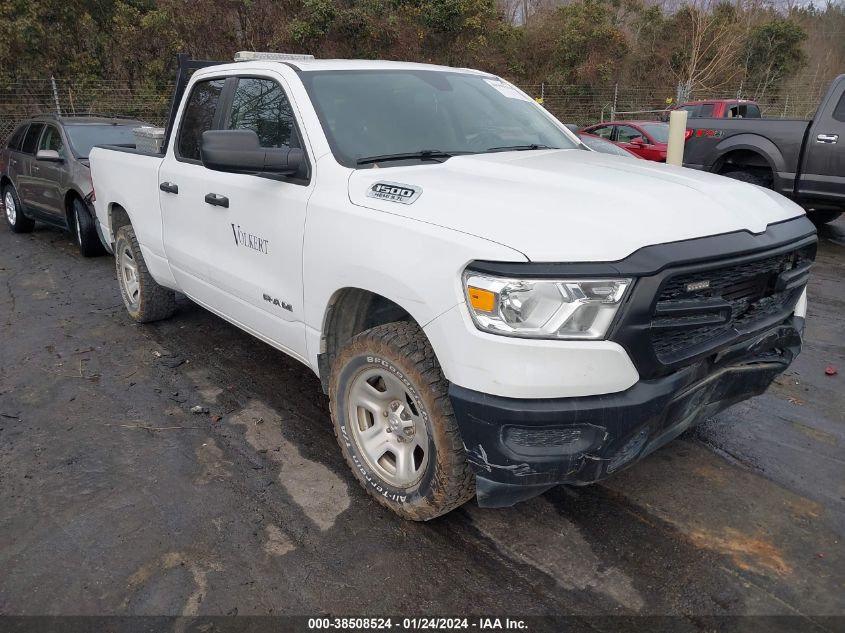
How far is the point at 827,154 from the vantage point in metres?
7.67

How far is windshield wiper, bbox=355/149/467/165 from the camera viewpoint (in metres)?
3.14

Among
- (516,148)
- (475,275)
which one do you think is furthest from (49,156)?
(475,275)

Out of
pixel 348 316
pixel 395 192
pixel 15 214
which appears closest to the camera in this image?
pixel 395 192

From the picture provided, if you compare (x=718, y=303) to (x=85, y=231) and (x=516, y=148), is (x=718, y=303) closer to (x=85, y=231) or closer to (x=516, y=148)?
(x=516, y=148)

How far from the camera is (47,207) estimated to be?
27.8 ft

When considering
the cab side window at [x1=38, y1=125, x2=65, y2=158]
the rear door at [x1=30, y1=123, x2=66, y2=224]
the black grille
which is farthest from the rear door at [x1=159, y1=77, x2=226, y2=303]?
the cab side window at [x1=38, y1=125, x2=65, y2=158]

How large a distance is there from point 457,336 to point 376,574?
1.04 metres

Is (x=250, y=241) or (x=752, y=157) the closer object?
(x=250, y=241)

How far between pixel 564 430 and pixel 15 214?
32.9 feet

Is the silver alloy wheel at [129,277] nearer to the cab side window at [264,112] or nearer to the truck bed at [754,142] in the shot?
the cab side window at [264,112]

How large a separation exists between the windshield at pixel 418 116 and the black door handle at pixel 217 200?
0.80m

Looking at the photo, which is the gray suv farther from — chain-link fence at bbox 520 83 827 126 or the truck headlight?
chain-link fence at bbox 520 83 827 126

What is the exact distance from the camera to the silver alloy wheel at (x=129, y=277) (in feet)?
17.8

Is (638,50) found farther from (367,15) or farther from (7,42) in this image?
(7,42)
